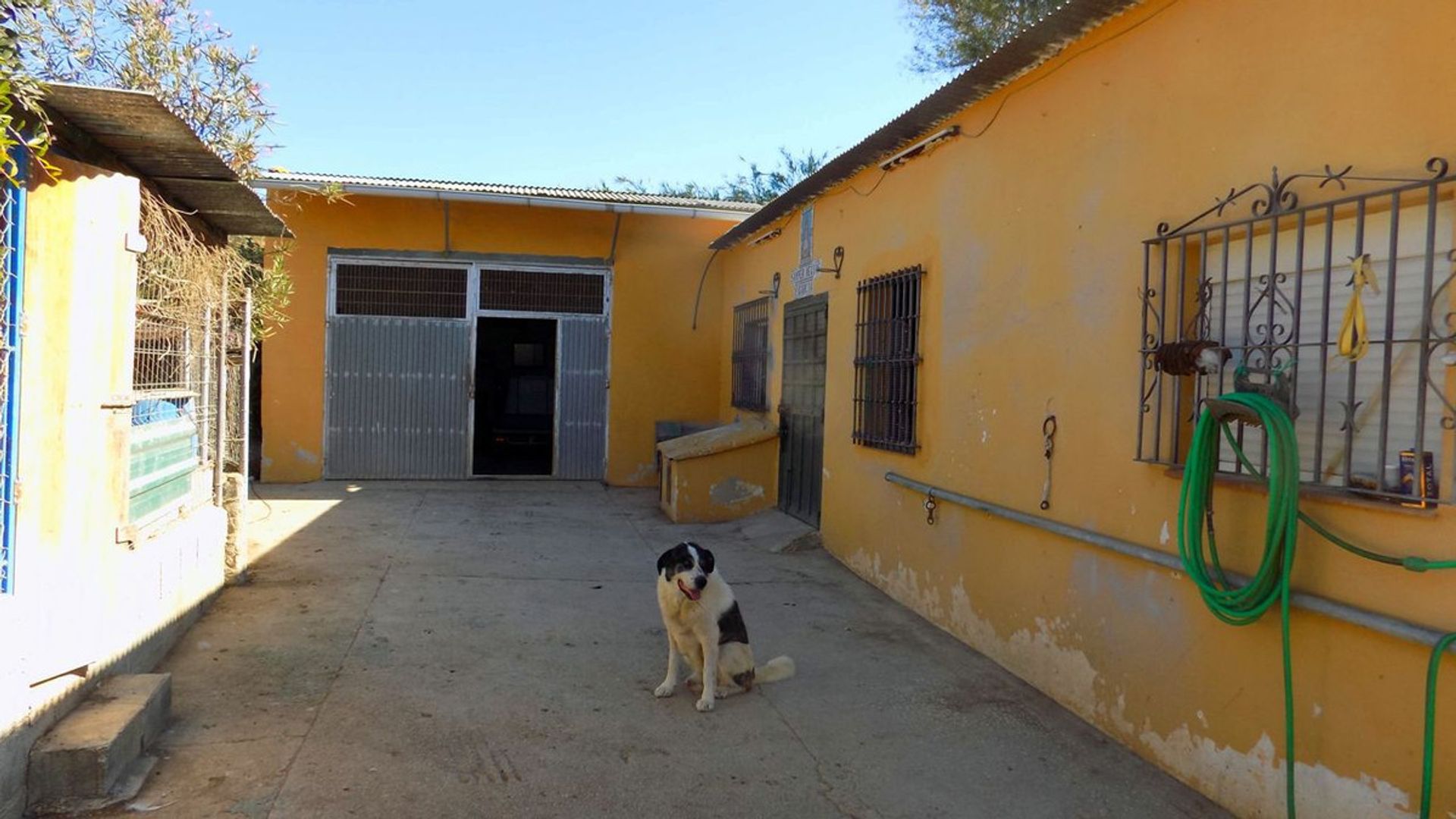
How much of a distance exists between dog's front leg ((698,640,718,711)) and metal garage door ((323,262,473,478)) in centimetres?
788

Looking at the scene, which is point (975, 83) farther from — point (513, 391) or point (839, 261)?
point (513, 391)

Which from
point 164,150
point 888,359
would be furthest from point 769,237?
point 164,150

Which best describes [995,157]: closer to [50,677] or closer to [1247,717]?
[1247,717]

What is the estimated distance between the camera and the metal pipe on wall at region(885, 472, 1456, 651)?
2654 mm

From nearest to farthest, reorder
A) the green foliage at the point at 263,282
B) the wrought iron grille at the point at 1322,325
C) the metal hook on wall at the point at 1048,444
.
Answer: the wrought iron grille at the point at 1322,325 → the metal hook on wall at the point at 1048,444 → the green foliage at the point at 263,282

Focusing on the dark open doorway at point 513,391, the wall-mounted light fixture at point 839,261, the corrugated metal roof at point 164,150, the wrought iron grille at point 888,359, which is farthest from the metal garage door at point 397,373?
the wrought iron grille at point 888,359

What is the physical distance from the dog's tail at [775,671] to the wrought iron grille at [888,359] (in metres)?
1.97

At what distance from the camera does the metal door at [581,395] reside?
1177cm

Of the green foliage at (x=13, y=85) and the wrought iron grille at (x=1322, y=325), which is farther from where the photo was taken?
the wrought iron grille at (x=1322, y=325)

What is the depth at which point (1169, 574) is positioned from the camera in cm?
365

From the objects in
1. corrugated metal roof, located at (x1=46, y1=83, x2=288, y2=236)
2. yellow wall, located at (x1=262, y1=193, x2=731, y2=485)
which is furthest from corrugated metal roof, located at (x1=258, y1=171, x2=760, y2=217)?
corrugated metal roof, located at (x1=46, y1=83, x2=288, y2=236)

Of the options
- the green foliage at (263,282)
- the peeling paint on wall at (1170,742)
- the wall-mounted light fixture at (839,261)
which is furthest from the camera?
the green foliage at (263,282)

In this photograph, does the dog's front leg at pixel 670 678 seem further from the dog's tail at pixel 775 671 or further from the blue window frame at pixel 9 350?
the blue window frame at pixel 9 350

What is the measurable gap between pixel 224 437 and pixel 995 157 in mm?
5325
